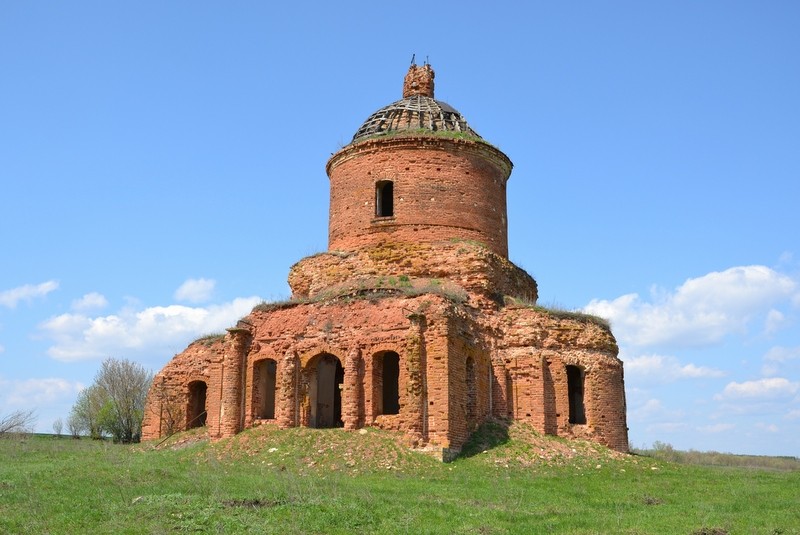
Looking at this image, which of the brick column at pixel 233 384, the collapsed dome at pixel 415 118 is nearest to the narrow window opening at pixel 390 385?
the brick column at pixel 233 384

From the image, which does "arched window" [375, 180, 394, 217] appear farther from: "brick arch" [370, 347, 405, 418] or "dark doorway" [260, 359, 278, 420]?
"dark doorway" [260, 359, 278, 420]

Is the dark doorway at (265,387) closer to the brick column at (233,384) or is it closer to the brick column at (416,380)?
the brick column at (233,384)

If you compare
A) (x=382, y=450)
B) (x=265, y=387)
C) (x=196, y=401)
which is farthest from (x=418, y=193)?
(x=196, y=401)

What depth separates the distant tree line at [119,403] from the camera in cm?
3369

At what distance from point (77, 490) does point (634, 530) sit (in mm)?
8731

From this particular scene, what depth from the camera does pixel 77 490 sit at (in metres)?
13.0

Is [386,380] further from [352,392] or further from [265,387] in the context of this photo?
[352,392]

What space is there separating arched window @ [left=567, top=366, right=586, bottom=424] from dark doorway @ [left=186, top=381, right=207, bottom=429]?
1089 centimetres

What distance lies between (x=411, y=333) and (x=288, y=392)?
364 cm

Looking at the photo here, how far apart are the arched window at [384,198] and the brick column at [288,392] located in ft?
Answer: 17.7

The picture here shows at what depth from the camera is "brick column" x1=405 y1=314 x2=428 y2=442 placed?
59.0 ft

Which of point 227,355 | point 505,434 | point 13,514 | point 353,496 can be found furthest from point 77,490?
point 505,434

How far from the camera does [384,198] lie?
2388cm

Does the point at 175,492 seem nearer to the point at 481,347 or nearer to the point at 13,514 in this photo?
the point at 13,514
